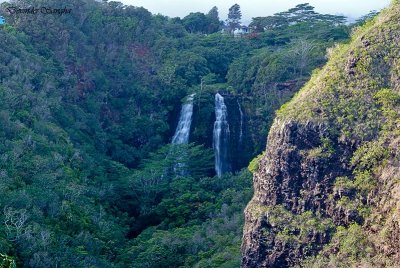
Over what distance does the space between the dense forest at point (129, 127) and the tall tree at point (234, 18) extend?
562 cm

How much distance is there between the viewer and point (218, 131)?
128 ft

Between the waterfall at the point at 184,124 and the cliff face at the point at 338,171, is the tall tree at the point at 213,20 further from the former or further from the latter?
the cliff face at the point at 338,171

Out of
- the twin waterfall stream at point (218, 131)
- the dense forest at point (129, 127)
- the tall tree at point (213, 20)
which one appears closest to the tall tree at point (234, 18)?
the tall tree at point (213, 20)

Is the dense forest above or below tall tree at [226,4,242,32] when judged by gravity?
below

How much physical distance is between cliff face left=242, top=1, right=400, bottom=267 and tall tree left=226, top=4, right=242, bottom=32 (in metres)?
38.2

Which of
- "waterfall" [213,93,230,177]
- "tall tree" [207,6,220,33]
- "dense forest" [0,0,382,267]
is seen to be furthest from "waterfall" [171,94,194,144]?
"tall tree" [207,6,220,33]

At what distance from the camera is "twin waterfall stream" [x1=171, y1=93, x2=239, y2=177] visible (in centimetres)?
3850

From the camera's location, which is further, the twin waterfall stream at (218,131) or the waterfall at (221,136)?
the twin waterfall stream at (218,131)

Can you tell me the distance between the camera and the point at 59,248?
74.7 ft

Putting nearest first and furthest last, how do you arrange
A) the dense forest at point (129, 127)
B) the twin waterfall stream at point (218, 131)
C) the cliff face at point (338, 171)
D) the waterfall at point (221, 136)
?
1. the cliff face at point (338, 171)
2. the dense forest at point (129, 127)
3. the waterfall at point (221, 136)
4. the twin waterfall stream at point (218, 131)

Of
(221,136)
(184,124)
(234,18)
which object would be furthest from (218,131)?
(234,18)

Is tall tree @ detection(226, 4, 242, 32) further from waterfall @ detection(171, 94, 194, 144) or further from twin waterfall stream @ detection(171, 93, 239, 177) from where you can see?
waterfall @ detection(171, 94, 194, 144)

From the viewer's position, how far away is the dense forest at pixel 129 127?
24.9 meters

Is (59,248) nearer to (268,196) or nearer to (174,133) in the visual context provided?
(268,196)
